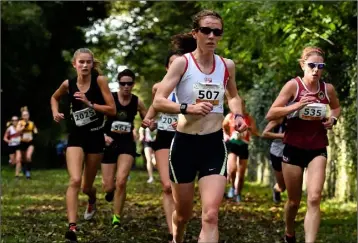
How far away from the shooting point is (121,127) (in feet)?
35.3

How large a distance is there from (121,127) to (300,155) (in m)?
3.18

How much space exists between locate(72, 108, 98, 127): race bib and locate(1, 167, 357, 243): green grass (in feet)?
4.53

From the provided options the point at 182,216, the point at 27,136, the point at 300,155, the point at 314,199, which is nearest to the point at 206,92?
the point at 182,216

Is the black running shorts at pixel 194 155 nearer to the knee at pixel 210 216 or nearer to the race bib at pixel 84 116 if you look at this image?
the knee at pixel 210 216

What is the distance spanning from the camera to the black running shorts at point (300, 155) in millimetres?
8227

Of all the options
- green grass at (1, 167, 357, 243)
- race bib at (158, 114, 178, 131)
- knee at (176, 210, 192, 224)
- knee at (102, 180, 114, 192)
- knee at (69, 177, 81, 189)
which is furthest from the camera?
knee at (102, 180, 114, 192)

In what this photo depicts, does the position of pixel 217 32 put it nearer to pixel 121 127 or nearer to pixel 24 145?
pixel 121 127

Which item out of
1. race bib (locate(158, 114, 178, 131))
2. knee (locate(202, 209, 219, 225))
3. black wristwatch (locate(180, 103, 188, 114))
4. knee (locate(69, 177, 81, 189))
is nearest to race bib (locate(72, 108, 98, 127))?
knee (locate(69, 177, 81, 189))

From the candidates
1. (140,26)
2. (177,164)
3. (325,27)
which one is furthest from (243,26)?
(140,26)

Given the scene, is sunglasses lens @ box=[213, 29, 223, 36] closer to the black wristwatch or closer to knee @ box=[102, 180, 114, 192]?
the black wristwatch

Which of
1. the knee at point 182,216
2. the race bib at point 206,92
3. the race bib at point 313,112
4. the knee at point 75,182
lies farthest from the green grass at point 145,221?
the race bib at point 206,92

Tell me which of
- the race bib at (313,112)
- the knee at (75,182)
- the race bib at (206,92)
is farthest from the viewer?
the knee at (75,182)

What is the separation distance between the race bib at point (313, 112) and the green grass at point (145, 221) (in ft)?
7.40

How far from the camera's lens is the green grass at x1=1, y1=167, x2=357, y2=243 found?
10.1 m
